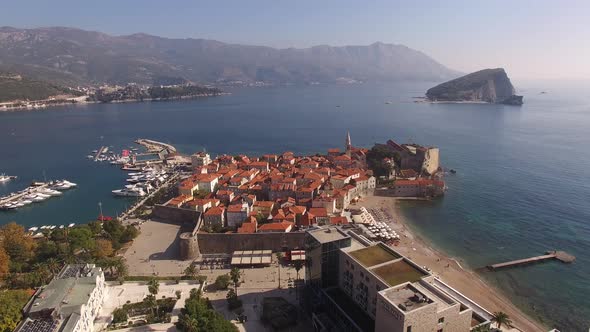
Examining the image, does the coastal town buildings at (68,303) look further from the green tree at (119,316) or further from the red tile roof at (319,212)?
the red tile roof at (319,212)

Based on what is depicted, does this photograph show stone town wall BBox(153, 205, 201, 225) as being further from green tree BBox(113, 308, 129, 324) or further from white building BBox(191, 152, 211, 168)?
white building BBox(191, 152, 211, 168)

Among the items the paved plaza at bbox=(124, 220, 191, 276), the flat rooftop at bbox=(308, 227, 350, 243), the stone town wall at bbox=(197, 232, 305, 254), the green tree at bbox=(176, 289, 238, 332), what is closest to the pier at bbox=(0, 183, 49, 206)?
the paved plaza at bbox=(124, 220, 191, 276)

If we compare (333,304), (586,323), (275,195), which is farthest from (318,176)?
(586,323)

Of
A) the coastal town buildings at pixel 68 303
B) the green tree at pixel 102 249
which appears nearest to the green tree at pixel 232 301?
the coastal town buildings at pixel 68 303

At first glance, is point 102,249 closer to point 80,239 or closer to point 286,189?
point 80,239

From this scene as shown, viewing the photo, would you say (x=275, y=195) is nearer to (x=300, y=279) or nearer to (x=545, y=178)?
(x=300, y=279)

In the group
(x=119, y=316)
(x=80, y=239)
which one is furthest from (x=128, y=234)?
(x=119, y=316)

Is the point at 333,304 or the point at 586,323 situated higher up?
the point at 333,304
